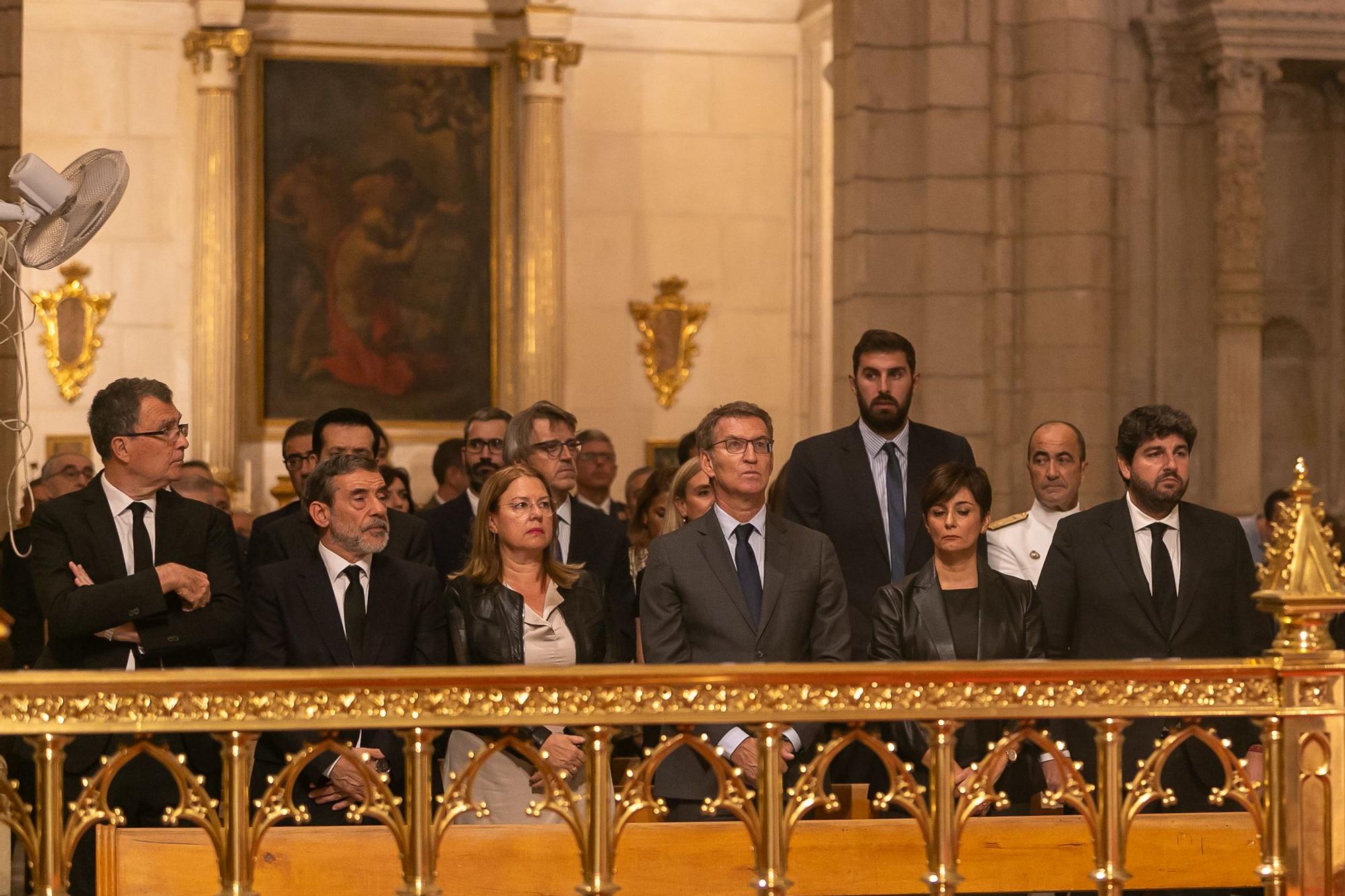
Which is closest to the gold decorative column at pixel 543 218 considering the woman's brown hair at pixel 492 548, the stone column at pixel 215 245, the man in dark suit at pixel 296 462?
the stone column at pixel 215 245

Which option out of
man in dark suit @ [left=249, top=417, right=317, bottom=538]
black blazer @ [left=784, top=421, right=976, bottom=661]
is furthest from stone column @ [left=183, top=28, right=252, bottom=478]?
black blazer @ [left=784, top=421, right=976, bottom=661]

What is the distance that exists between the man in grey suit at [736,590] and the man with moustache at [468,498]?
6.77ft

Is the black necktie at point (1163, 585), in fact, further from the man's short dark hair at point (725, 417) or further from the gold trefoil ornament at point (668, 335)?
the gold trefoil ornament at point (668, 335)

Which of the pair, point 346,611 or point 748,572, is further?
point 346,611

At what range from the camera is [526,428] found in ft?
22.9

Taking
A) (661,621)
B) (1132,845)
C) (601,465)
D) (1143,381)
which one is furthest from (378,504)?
(1143,381)

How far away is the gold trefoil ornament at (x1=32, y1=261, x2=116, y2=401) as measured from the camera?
52.6ft

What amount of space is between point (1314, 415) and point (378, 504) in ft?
25.6

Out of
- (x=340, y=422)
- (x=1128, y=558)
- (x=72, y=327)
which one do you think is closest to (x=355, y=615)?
(x=340, y=422)

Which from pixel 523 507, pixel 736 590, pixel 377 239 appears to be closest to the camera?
pixel 736 590

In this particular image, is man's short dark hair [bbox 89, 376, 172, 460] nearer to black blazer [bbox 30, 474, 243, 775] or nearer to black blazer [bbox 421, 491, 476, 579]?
black blazer [bbox 30, 474, 243, 775]

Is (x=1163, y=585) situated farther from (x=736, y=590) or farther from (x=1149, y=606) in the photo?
(x=736, y=590)

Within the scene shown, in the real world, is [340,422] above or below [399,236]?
below

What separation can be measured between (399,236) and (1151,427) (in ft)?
39.2
